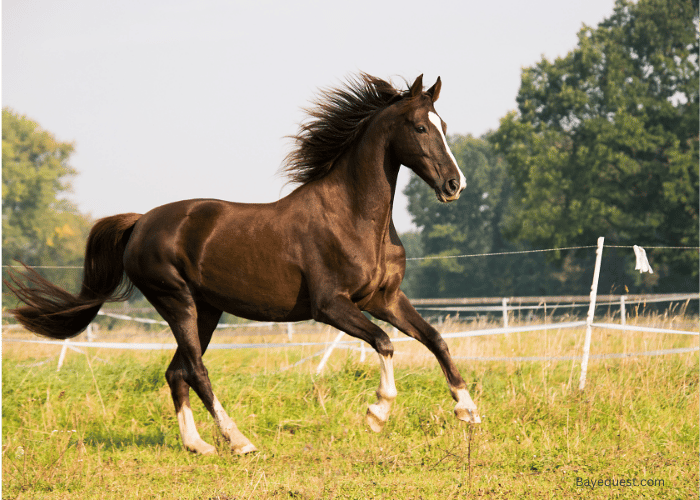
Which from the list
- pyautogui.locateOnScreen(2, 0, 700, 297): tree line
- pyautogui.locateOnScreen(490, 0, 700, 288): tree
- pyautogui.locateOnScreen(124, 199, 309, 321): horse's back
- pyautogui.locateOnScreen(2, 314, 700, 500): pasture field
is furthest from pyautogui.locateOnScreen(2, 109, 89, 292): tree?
pyautogui.locateOnScreen(124, 199, 309, 321): horse's back

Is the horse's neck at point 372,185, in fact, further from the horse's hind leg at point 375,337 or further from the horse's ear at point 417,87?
the horse's hind leg at point 375,337

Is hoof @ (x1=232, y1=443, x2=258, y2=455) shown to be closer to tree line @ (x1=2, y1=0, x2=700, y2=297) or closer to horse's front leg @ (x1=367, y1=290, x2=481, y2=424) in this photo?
horse's front leg @ (x1=367, y1=290, x2=481, y2=424)

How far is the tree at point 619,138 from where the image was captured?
2570 centimetres

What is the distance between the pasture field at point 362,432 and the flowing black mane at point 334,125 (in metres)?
2.13

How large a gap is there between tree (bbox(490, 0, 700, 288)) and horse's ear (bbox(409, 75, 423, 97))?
23.2 metres

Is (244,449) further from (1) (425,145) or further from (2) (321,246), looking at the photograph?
(1) (425,145)

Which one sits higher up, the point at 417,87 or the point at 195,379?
the point at 417,87

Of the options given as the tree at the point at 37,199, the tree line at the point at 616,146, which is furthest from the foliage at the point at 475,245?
the tree at the point at 37,199

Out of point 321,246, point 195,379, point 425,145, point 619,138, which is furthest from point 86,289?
point 619,138

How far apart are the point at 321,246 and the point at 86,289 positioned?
2.41m

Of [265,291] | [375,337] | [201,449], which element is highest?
[265,291]

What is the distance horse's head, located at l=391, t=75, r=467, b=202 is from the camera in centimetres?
392

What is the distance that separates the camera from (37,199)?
40.1m

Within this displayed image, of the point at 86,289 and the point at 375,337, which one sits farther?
the point at 86,289
